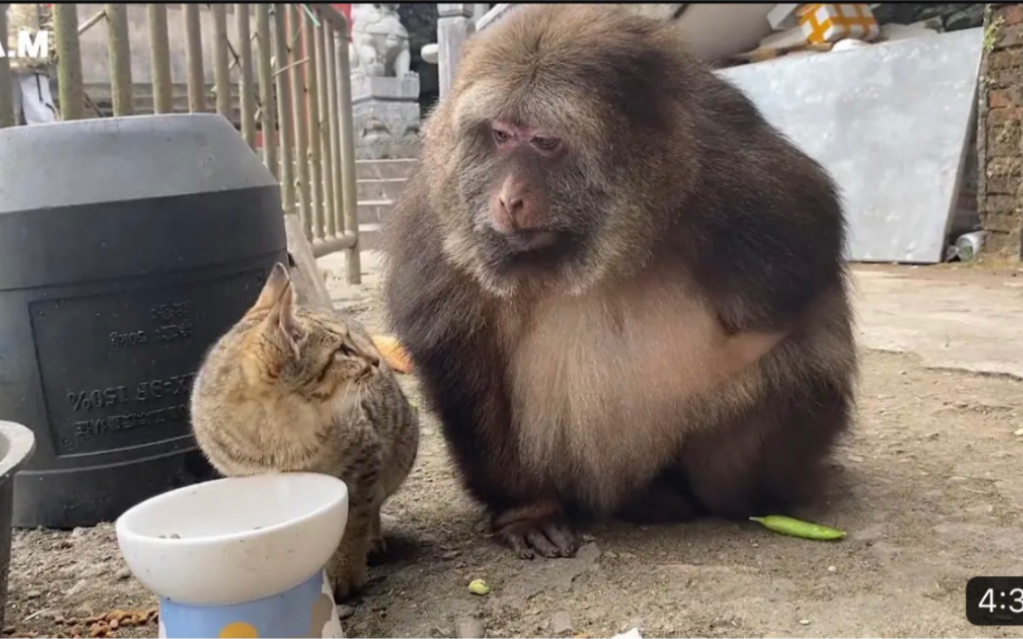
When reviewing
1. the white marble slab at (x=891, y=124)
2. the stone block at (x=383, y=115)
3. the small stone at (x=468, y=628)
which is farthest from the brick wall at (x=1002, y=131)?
the stone block at (x=383, y=115)

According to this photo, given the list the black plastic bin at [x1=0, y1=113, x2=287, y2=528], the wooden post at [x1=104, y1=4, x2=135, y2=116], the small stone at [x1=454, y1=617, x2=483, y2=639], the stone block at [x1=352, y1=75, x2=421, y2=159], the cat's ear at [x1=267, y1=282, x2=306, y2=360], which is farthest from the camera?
the stone block at [x1=352, y1=75, x2=421, y2=159]

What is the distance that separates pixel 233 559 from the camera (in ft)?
5.24

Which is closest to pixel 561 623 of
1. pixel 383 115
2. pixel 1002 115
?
pixel 1002 115

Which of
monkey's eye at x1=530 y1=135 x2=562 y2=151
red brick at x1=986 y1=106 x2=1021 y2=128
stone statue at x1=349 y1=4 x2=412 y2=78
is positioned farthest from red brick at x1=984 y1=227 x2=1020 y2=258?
stone statue at x1=349 y1=4 x2=412 y2=78

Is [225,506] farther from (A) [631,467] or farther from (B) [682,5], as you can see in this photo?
(B) [682,5]

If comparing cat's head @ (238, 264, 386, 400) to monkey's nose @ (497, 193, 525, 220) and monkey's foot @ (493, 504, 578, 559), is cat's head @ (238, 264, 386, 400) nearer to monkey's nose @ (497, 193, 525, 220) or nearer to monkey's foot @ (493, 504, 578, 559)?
monkey's nose @ (497, 193, 525, 220)

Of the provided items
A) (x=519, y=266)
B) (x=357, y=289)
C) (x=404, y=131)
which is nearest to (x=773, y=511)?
(x=519, y=266)

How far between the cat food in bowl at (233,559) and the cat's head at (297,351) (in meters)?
0.23

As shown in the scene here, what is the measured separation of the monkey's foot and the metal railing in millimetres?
1993

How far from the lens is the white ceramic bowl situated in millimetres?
1589

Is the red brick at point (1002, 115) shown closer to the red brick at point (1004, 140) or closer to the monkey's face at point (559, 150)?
the red brick at point (1004, 140)

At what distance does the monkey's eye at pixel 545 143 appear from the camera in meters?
2.11

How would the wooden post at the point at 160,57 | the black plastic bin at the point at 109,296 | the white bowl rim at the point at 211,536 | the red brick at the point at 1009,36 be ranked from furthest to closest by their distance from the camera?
the red brick at the point at 1009,36 < the wooden post at the point at 160,57 < the black plastic bin at the point at 109,296 < the white bowl rim at the point at 211,536

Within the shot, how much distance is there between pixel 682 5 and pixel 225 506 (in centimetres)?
720
